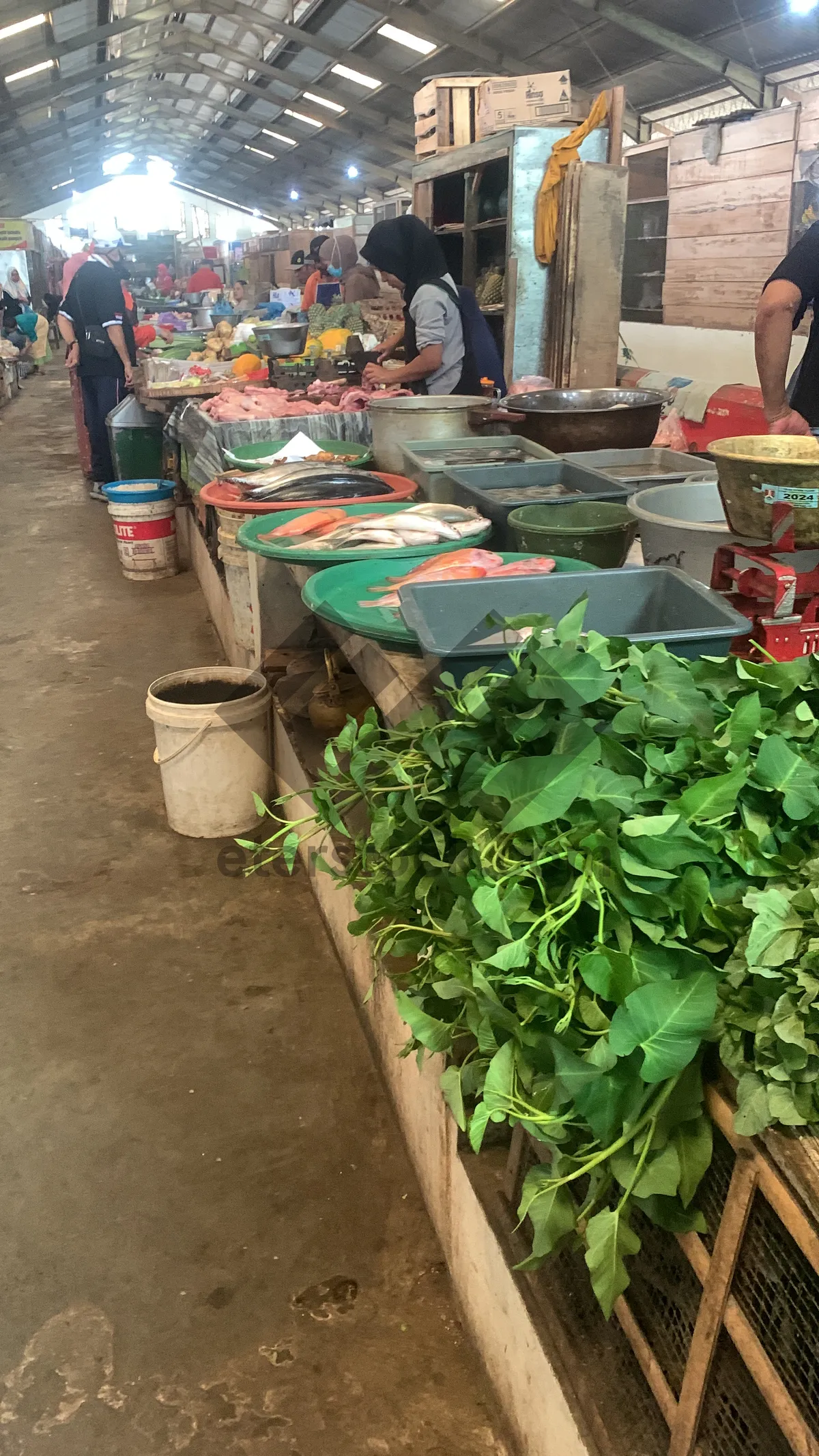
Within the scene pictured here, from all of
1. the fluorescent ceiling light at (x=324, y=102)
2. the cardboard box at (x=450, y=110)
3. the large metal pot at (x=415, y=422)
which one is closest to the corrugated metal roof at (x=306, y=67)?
the fluorescent ceiling light at (x=324, y=102)

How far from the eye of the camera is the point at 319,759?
2973 millimetres

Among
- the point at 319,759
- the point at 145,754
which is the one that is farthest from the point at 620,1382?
the point at 145,754

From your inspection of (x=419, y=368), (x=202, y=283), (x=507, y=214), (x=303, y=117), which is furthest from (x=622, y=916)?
(x=303, y=117)

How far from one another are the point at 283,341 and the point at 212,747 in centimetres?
519

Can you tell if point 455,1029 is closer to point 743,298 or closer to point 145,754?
point 145,754

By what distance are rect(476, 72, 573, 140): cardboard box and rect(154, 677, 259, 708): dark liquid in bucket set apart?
4.03m

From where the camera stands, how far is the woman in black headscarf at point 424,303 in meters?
4.36

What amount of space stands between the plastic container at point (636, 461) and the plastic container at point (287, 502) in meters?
0.53

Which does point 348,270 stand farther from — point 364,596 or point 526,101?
point 364,596

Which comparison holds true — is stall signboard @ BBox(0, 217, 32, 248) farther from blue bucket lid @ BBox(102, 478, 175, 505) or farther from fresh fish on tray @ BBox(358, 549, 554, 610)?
fresh fish on tray @ BBox(358, 549, 554, 610)

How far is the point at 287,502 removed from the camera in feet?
9.31

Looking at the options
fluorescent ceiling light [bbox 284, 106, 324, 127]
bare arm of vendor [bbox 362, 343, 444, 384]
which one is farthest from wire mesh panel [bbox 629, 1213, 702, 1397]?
fluorescent ceiling light [bbox 284, 106, 324, 127]

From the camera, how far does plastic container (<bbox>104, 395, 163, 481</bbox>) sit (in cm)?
719

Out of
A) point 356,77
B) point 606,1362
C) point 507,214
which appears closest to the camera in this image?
point 606,1362
